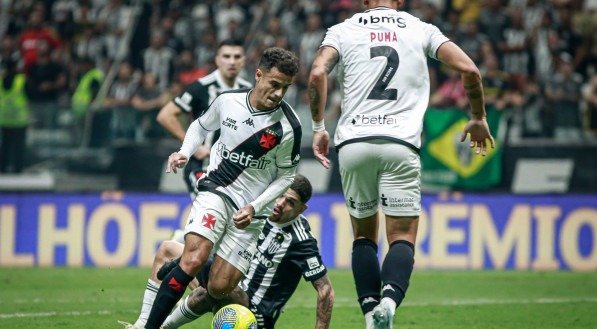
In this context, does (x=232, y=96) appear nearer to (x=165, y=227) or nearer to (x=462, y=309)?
(x=462, y=309)

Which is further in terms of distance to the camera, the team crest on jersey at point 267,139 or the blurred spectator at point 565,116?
the blurred spectator at point 565,116

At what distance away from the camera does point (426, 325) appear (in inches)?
372

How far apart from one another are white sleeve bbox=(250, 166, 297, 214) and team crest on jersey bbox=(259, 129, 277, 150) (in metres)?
0.25

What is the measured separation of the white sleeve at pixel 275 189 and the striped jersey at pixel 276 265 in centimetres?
79

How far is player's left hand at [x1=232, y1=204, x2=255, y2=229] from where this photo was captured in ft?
24.2

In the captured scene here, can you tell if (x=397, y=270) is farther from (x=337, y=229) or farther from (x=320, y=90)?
(x=337, y=229)

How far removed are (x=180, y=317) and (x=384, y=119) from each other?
6.95 feet

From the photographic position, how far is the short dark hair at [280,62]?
7.50 meters

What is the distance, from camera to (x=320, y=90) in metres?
7.14

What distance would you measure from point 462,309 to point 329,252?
4.76 meters

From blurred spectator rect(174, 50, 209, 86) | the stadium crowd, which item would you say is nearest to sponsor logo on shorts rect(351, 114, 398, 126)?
the stadium crowd

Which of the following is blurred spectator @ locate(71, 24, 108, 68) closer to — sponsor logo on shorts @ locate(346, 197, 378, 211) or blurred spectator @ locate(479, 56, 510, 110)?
blurred spectator @ locate(479, 56, 510, 110)

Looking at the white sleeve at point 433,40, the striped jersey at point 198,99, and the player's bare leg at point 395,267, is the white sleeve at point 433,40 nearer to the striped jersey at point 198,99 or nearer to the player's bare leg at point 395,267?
the player's bare leg at point 395,267

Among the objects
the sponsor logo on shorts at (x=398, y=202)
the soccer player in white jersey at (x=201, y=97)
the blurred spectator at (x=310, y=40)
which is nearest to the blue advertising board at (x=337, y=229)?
the blurred spectator at (x=310, y=40)
